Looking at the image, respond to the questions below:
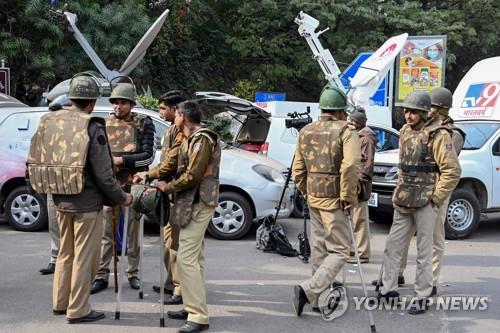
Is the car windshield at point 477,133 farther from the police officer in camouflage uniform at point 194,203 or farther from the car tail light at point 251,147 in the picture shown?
the police officer in camouflage uniform at point 194,203

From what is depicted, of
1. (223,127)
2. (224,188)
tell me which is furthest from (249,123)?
(224,188)

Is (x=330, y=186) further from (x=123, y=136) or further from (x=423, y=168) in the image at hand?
(x=123, y=136)

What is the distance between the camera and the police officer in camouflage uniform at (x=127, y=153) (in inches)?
242

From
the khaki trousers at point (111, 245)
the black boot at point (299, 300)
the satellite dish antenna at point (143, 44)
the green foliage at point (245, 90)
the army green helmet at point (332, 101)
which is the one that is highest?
the satellite dish antenna at point (143, 44)

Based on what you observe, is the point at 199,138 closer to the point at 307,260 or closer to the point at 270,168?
the point at 307,260

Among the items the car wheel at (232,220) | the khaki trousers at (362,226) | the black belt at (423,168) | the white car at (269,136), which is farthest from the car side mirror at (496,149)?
the black belt at (423,168)

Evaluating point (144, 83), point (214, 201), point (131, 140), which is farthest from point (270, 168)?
point (144, 83)

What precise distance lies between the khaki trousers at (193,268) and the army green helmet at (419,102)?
2128mm

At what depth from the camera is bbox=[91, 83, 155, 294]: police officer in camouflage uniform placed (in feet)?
20.2

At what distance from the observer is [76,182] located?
16.6 feet

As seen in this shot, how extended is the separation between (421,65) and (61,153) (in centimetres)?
1397

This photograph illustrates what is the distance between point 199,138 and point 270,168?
4.15 metres

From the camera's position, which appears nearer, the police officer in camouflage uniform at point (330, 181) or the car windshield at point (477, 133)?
the police officer in camouflage uniform at point (330, 181)

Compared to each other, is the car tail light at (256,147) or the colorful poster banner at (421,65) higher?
the colorful poster banner at (421,65)
